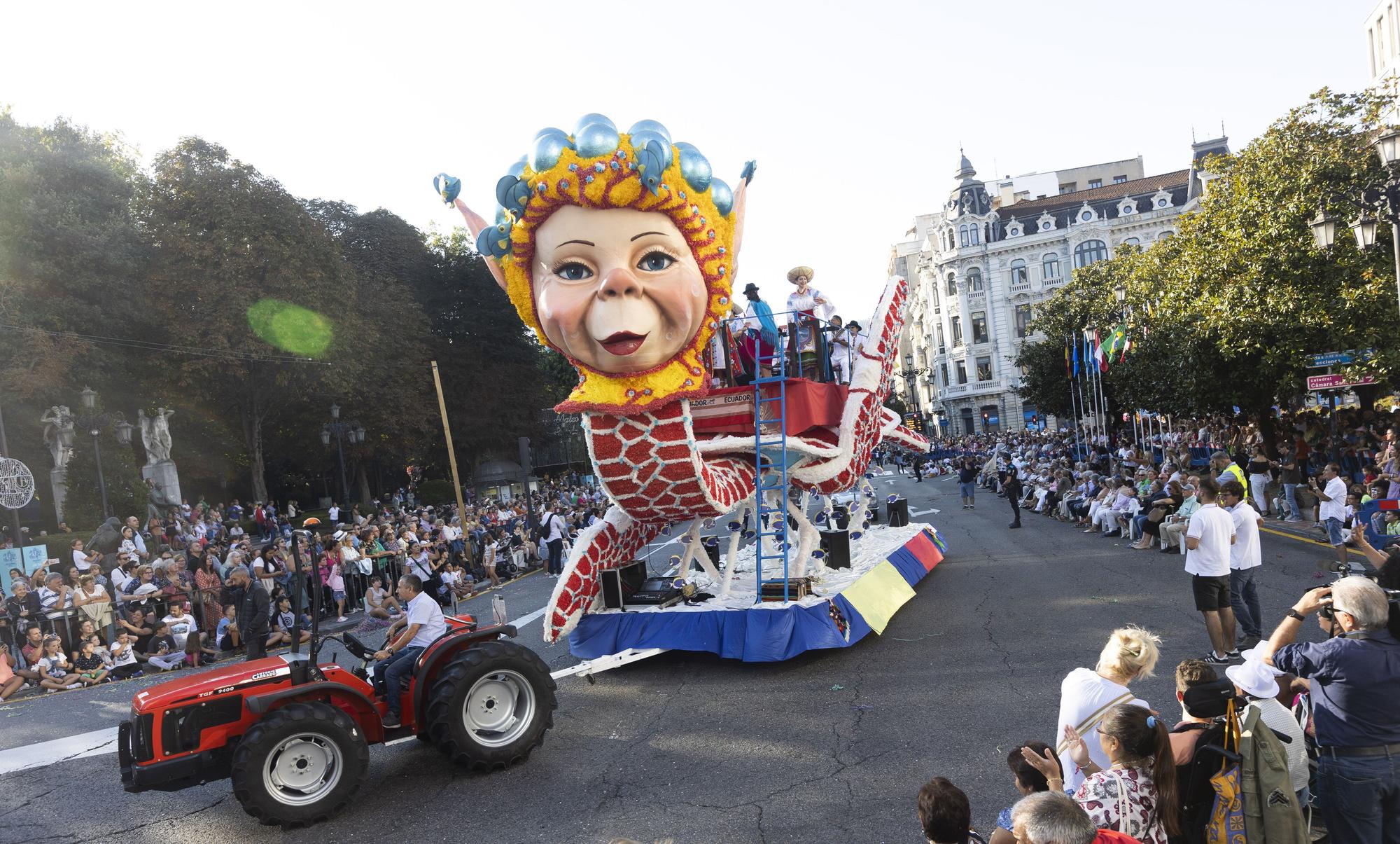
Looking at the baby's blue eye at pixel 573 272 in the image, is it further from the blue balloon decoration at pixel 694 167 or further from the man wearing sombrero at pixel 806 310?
the man wearing sombrero at pixel 806 310

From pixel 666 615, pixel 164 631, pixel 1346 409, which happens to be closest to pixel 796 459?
pixel 666 615

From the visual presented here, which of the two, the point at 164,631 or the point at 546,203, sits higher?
the point at 546,203

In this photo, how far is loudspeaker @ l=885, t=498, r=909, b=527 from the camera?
14.5 meters

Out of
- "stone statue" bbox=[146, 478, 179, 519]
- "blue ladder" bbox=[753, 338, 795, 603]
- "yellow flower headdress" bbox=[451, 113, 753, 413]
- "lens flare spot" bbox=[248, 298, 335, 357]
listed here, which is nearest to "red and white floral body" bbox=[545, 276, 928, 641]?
"blue ladder" bbox=[753, 338, 795, 603]

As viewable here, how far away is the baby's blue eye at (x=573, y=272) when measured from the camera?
760 cm

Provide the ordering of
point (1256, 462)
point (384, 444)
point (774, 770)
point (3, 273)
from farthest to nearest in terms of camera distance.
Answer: point (384, 444) → point (3, 273) → point (1256, 462) → point (774, 770)

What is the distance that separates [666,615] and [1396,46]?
158ft

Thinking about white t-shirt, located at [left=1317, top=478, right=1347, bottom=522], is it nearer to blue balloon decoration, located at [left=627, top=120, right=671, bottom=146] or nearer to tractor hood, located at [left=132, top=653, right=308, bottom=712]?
blue balloon decoration, located at [left=627, top=120, right=671, bottom=146]

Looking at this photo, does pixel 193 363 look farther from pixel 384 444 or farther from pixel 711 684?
pixel 711 684

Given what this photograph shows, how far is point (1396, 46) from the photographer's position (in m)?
39.7

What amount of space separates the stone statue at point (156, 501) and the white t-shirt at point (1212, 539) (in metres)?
26.1

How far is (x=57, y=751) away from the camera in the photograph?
7.80 meters

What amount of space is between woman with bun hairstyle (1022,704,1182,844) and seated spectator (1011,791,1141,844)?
0.41 m

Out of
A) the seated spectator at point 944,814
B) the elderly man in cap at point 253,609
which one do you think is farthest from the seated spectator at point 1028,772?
the elderly man in cap at point 253,609
